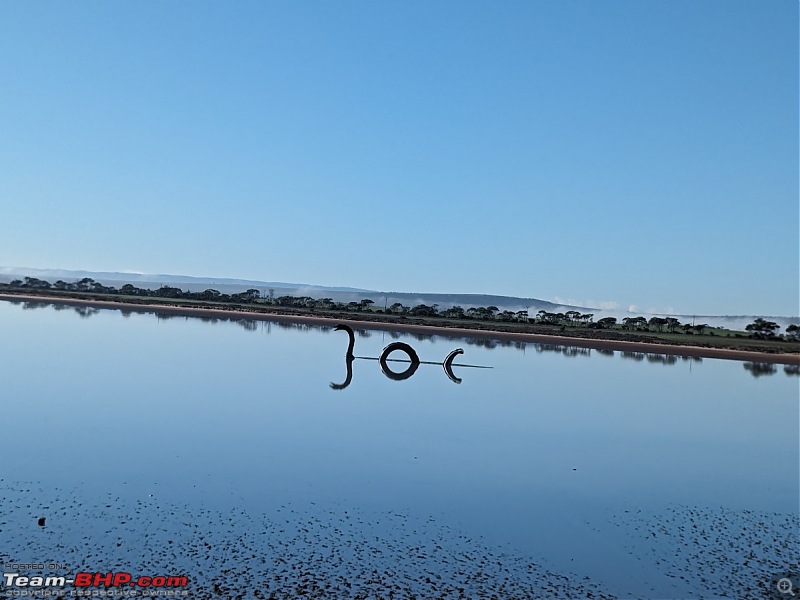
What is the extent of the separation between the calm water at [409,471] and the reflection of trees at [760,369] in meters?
16.0

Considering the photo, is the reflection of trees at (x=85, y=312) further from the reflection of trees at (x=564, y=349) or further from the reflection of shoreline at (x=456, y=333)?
the reflection of trees at (x=564, y=349)

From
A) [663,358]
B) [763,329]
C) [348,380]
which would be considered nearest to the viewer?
[348,380]

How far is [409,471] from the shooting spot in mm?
13625

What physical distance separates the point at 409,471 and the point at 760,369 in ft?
134

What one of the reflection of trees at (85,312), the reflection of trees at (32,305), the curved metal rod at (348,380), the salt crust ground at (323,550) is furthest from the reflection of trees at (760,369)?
the reflection of trees at (32,305)

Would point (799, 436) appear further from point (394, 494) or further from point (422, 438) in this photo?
point (394, 494)

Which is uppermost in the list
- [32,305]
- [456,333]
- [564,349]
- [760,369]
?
[32,305]

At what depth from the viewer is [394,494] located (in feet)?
39.2

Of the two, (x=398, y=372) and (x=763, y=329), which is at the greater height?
(x=763, y=329)

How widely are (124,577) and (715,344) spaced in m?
64.0

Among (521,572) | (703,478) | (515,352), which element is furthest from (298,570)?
(515,352)

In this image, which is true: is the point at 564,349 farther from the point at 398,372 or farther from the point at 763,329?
the point at 763,329

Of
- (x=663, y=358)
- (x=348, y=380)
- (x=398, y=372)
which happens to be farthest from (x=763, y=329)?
(x=348, y=380)

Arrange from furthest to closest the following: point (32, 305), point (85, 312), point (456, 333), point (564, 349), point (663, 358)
A: point (32, 305) < point (85, 312) < point (456, 333) < point (564, 349) < point (663, 358)
